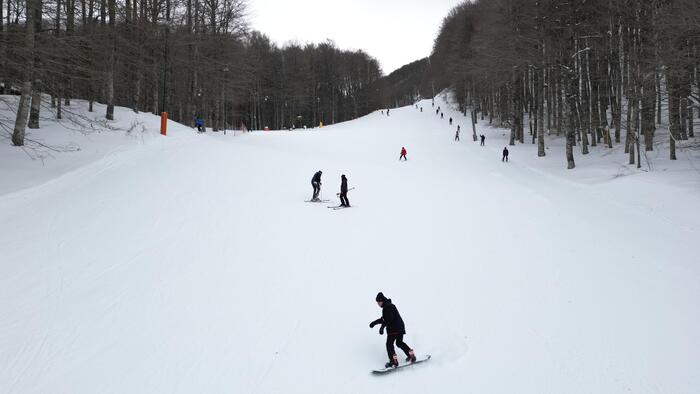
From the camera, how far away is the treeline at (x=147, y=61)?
466 inches

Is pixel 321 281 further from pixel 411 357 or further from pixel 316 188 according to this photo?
pixel 316 188

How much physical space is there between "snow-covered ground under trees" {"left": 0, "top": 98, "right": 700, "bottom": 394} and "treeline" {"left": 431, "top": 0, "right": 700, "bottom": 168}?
402 centimetres

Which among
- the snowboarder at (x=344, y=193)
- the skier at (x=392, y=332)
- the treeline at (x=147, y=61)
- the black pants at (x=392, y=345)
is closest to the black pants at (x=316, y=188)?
the snowboarder at (x=344, y=193)

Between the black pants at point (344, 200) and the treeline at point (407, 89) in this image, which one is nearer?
the black pants at point (344, 200)

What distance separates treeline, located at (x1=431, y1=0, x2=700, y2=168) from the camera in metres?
16.3

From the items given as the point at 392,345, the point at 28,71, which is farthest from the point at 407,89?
the point at 392,345

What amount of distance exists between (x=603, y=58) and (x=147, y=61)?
3124 cm

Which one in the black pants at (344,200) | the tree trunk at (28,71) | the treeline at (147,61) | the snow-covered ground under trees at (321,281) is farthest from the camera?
the black pants at (344,200)

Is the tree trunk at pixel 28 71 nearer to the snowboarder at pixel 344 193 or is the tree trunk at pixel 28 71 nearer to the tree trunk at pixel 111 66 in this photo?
the tree trunk at pixel 111 66

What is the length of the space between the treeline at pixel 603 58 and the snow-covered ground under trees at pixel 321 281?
4.02 m

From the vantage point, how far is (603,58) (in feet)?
86.1

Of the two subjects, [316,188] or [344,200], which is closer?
[344,200]

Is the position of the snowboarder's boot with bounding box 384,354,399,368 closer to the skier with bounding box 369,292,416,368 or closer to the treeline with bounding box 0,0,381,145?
the skier with bounding box 369,292,416,368

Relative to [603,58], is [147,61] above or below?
above
